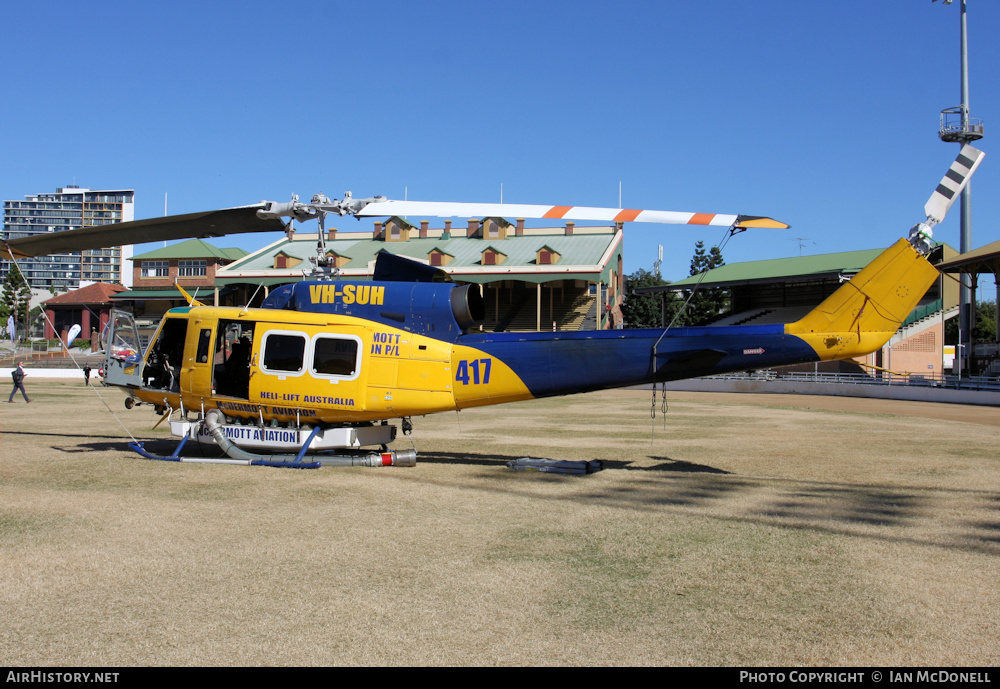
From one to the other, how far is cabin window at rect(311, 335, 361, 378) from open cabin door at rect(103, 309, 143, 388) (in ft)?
12.3

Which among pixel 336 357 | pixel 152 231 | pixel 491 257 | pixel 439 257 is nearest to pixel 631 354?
pixel 336 357

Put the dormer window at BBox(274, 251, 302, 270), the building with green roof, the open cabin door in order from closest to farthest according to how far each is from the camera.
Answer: the open cabin door
the dormer window at BBox(274, 251, 302, 270)
the building with green roof

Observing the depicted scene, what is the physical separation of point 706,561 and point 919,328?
4806 cm

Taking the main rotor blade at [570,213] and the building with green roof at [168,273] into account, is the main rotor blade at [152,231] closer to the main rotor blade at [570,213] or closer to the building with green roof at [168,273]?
the main rotor blade at [570,213]

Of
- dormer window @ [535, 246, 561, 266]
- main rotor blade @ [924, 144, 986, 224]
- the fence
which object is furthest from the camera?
dormer window @ [535, 246, 561, 266]

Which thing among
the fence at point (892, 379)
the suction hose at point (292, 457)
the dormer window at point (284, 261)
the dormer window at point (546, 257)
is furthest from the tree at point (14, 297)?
the suction hose at point (292, 457)

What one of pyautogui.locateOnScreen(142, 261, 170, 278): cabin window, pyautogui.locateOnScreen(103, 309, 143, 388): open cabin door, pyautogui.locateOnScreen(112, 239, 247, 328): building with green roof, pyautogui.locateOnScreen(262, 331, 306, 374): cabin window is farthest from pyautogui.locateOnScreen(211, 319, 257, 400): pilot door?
pyautogui.locateOnScreen(142, 261, 170, 278): cabin window

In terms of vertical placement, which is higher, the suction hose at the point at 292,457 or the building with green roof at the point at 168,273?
the building with green roof at the point at 168,273

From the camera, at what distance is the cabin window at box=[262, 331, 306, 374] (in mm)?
11742

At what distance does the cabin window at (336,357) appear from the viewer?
11.6 meters

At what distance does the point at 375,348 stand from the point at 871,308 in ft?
24.3

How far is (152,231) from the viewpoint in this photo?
464 inches

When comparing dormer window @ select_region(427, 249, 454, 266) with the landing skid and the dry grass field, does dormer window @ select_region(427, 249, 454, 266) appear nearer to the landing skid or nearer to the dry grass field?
the dry grass field

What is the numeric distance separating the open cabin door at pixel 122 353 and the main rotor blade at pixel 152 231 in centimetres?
138
